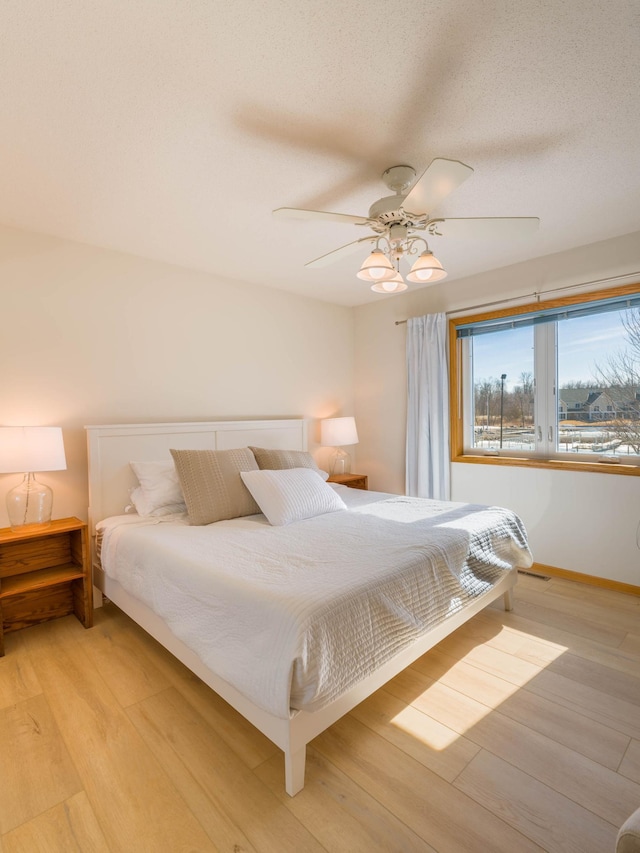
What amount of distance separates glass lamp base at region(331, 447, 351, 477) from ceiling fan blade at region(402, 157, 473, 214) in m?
2.91

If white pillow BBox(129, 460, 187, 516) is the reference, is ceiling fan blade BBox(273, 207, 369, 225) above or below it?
above

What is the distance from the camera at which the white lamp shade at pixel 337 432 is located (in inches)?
162

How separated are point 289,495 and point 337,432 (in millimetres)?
1556

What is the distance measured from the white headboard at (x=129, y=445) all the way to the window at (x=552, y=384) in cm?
204

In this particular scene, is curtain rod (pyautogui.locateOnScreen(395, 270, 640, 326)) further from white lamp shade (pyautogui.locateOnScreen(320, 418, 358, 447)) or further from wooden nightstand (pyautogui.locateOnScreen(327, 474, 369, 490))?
wooden nightstand (pyautogui.locateOnScreen(327, 474, 369, 490))

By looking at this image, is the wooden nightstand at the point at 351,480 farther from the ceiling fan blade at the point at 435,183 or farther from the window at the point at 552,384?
the ceiling fan blade at the point at 435,183

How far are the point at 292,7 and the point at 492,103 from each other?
841mm

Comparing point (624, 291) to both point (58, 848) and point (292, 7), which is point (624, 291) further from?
point (58, 848)

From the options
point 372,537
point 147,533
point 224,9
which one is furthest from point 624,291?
point 147,533

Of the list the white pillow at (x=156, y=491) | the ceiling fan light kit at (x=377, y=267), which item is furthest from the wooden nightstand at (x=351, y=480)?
the ceiling fan light kit at (x=377, y=267)

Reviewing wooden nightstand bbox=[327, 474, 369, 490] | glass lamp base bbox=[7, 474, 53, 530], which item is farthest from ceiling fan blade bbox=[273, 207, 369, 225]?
wooden nightstand bbox=[327, 474, 369, 490]

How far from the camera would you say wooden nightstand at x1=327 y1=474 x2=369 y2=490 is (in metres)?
4.14

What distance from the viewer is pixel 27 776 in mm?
1526

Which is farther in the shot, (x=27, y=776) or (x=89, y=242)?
(x=89, y=242)
